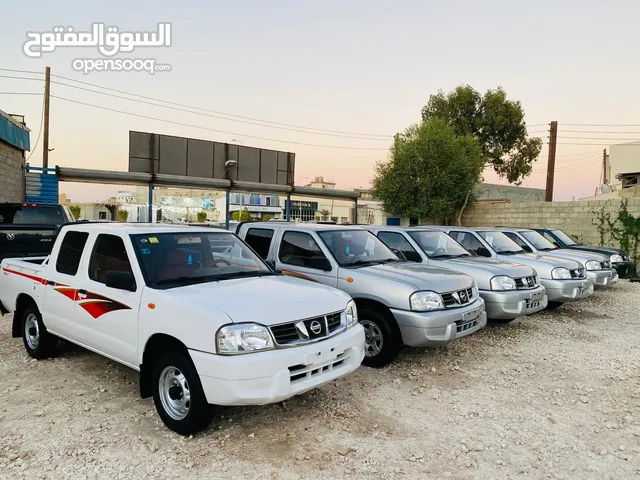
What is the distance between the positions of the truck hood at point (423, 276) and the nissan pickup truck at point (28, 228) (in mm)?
6890

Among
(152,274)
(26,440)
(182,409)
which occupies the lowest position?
(26,440)

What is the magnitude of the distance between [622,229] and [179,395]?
17.4 m

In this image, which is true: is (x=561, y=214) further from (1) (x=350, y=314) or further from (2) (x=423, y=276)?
(1) (x=350, y=314)

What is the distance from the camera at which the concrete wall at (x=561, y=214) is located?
54.5 feet

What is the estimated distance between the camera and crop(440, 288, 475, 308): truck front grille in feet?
17.6

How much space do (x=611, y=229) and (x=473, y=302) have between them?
1390 centimetres

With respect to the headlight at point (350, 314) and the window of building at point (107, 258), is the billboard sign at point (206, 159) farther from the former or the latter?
the headlight at point (350, 314)

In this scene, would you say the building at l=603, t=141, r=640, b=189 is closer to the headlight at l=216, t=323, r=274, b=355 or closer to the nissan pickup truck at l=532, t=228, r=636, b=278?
the nissan pickup truck at l=532, t=228, r=636, b=278

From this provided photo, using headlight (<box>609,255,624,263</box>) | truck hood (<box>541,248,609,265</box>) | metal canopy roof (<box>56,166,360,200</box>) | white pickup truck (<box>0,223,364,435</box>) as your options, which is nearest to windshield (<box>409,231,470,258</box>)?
truck hood (<box>541,248,609,265</box>)

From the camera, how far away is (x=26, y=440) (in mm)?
3484

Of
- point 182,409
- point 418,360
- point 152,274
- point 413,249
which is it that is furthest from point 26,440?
point 413,249

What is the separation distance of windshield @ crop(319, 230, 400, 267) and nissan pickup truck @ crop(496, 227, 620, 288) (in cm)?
504

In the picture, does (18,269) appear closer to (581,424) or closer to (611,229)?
(581,424)

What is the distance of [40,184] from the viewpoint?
54.9 feet
